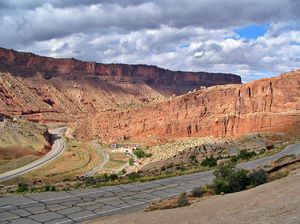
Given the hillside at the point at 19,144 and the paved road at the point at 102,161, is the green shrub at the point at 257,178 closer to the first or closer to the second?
the paved road at the point at 102,161

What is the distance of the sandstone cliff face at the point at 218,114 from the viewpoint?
64.6 m

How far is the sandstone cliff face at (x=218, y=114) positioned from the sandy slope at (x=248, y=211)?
5101cm

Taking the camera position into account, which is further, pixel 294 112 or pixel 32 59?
pixel 32 59

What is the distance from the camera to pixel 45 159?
60906 mm

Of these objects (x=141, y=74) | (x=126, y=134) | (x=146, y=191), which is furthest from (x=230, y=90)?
(x=141, y=74)

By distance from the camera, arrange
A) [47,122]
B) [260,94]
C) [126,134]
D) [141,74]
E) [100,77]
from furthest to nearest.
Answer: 1. [141,74]
2. [100,77]
3. [47,122]
4. [126,134]
5. [260,94]

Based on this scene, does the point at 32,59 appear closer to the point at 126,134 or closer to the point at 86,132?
the point at 86,132

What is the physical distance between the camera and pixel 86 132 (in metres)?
88.8

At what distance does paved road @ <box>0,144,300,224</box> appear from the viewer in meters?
15.1

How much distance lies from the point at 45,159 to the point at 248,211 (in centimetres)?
5311

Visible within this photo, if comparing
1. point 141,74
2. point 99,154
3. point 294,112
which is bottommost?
point 99,154

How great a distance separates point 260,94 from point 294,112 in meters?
6.70

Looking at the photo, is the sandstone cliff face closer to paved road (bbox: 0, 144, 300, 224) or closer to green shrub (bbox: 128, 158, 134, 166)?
green shrub (bbox: 128, 158, 134, 166)

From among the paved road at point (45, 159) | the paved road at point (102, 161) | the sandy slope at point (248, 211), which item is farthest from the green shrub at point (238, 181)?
the paved road at point (45, 159)
